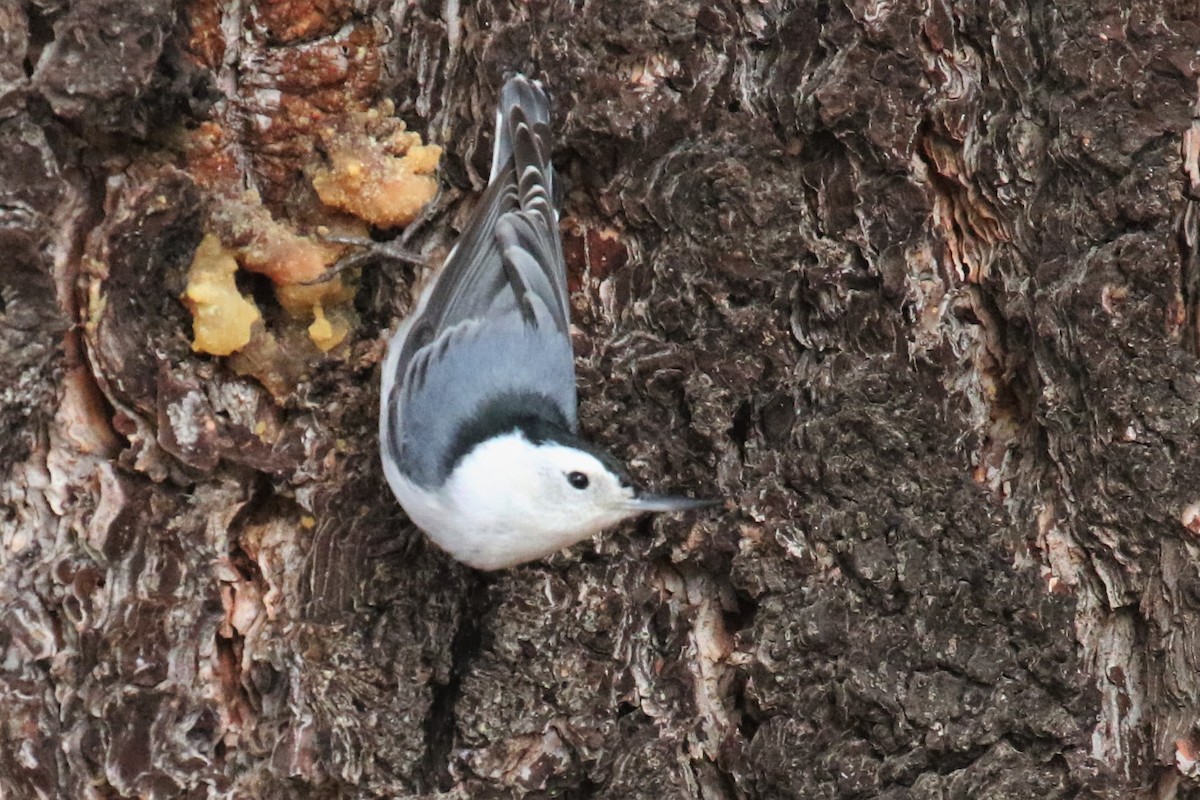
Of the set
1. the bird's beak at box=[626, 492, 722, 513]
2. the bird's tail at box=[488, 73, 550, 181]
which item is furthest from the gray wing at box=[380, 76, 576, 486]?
the bird's beak at box=[626, 492, 722, 513]

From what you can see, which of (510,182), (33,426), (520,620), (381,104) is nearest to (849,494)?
(520,620)

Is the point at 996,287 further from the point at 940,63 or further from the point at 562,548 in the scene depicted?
the point at 562,548

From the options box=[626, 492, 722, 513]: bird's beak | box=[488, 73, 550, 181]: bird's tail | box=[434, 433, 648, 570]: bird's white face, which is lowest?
box=[434, 433, 648, 570]: bird's white face

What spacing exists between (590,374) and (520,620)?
1.32 ft

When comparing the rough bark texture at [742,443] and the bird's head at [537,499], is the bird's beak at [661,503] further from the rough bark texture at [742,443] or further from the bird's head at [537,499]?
the rough bark texture at [742,443]

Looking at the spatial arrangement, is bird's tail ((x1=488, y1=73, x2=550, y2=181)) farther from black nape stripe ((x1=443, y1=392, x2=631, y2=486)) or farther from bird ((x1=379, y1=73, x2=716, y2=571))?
black nape stripe ((x1=443, y1=392, x2=631, y2=486))

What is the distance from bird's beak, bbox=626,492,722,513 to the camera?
2041mm

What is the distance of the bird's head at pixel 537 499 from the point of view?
2078 mm

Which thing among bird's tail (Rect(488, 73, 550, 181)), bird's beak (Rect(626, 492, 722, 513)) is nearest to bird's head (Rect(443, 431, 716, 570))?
bird's beak (Rect(626, 492, 722, 513))

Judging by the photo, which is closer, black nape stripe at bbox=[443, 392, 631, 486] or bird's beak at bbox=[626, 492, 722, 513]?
bird's beak at bbox=[626, 492, 722, 513]

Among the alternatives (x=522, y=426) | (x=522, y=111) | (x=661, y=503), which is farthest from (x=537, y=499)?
(x=522, y=111)

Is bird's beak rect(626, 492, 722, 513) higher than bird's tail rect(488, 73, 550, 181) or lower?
lower

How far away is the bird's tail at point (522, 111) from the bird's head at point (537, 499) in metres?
0.47

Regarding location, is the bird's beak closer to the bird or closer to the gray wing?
the bird
